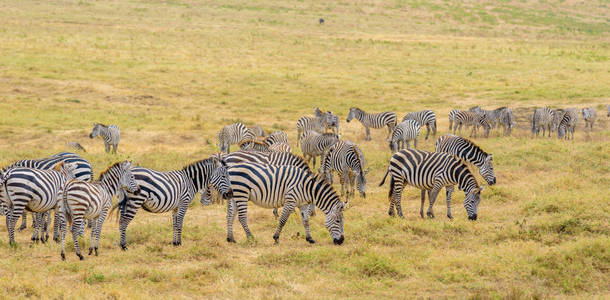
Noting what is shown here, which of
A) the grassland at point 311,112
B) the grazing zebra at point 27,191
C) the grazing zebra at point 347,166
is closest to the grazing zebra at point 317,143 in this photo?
the grassland at point 311,112

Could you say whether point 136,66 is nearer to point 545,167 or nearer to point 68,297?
point 545,167

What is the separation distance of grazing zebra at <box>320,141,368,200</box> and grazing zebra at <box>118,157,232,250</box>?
3994 millimetres

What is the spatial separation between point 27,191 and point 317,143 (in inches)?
375

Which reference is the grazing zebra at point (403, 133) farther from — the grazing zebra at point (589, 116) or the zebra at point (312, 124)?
the grazing zebra at point (589, 116)

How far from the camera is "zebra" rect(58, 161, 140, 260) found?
1069cm

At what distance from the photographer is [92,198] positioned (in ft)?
35.6

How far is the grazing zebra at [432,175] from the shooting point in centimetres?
1324

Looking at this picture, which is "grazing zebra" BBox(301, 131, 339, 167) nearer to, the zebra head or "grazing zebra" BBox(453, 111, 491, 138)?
the zebra head

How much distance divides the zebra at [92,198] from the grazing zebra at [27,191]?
14.8 inches

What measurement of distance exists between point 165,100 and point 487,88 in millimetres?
18155

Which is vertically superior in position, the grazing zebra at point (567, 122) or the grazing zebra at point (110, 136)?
the grazing zebra at point (567, 122)

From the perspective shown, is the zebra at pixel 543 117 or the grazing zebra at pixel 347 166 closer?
the grazing zebra at pixel 347 166

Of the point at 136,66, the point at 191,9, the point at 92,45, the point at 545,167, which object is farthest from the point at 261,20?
the point at 545,167

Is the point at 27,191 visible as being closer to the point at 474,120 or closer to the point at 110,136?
the point at 110,136
